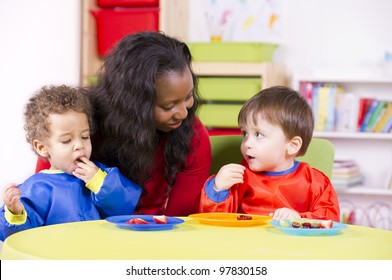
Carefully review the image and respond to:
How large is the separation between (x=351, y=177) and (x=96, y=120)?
247 cm

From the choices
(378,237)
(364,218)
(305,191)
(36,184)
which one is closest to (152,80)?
(36,184)

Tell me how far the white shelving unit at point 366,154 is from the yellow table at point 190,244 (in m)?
2.76

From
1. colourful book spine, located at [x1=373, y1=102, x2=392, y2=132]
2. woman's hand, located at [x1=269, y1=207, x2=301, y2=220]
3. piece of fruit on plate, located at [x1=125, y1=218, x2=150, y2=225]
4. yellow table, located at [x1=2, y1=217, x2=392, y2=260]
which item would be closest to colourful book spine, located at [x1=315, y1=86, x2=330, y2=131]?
colourful book spine, located at [x1=373, y1=102, x2=392, y2=132]

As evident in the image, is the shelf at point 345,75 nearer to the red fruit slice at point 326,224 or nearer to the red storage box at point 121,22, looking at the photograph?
the red storage box at point 121,22

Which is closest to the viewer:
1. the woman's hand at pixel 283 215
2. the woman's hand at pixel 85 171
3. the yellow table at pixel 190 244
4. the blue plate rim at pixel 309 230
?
the yellow table at pixel 190 244

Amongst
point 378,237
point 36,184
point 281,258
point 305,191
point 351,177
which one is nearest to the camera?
point 281,258

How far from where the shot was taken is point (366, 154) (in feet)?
14.0

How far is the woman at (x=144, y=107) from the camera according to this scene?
5.80ft

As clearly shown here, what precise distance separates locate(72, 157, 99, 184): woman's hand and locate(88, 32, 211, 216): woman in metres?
0.15

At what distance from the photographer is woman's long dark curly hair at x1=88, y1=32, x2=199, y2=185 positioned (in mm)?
1767

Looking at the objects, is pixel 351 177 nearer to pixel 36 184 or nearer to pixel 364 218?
pixel 364 218

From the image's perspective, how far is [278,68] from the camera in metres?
4.14

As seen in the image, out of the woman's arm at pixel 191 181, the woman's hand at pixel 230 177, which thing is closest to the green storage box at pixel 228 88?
the woman's arm at pixel 191 181

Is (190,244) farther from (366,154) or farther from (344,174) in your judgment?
(366,154)
